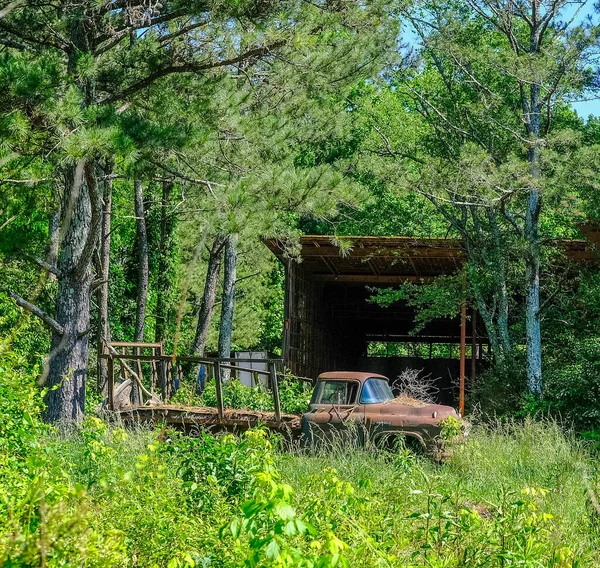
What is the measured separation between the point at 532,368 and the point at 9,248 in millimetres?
10719

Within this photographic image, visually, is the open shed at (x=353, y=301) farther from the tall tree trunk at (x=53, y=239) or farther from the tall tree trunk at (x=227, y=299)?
the tall tree trunk at (x=53, y=239)

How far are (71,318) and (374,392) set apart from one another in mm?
5294

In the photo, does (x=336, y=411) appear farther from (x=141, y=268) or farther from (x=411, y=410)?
(x=141, y=268)

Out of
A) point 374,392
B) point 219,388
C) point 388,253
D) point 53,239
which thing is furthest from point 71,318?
point 388,253

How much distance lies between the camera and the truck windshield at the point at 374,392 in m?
12.5

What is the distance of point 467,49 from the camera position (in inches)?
719

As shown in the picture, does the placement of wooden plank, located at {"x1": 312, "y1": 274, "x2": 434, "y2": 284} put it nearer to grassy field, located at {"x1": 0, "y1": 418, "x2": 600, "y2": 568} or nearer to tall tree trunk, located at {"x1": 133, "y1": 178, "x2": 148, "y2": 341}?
tall tree trunk, located at {"x1": 133, "y1": 178, "x2": 148, "y2": 341}

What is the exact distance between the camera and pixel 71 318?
14.2 m

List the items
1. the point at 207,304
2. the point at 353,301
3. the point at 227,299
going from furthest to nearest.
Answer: the point at 353,301, the point at 207,304, the point at 227,299

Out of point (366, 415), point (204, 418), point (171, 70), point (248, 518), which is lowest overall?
point (204, 418)

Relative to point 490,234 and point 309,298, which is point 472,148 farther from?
point 309,298

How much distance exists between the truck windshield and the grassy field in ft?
12.6

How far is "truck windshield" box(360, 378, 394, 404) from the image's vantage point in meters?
12.5

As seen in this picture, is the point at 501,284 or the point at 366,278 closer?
the point at 501,284
